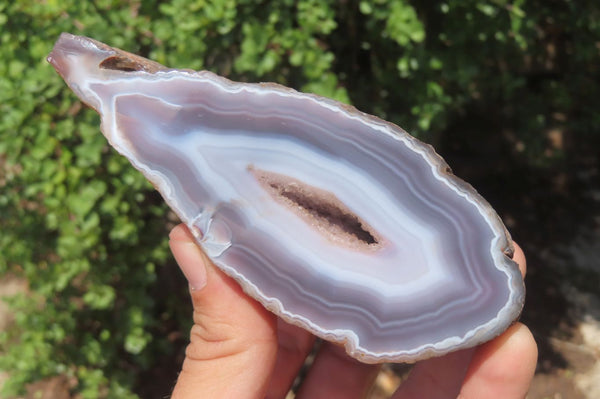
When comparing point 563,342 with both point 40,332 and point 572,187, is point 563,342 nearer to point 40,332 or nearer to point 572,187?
point 572,187

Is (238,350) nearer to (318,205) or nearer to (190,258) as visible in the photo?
(190,258)

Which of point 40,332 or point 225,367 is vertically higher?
point 225,367

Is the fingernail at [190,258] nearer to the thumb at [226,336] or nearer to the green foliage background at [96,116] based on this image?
the thumb at [226,336]

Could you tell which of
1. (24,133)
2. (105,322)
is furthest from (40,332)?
(24,133)

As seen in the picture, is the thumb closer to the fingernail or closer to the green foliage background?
the fingernail

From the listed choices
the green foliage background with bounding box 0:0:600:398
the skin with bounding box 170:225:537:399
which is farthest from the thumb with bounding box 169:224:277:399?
the green foliage background with bounding box 0:0:600:398

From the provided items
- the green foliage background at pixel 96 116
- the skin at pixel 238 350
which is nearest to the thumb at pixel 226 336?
the skin at pixel 238 350
